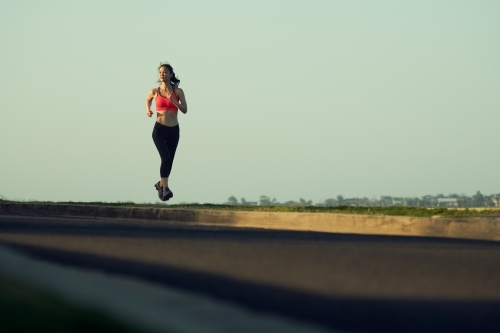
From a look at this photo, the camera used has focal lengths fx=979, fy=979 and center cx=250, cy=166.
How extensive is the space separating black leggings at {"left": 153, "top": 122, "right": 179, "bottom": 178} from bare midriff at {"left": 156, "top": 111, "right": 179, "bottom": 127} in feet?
0.21

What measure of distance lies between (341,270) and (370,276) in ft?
0.89

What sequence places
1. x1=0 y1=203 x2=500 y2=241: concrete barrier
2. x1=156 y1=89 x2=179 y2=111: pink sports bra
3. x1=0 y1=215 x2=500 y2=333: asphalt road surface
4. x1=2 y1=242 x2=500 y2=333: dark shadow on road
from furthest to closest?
x1=156 y1=89 x2=179 y2=111: pink sports bra
x1=0 y1=203 x2=500 y2=241: concrete barrier
x1=0 y1=215 x2=500 y2=333: asphalt road surface
x1=2 y1=242 x2=500 y2=333: dark shadow on road

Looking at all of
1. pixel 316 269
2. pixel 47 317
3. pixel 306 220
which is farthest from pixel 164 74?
pixel 47 317

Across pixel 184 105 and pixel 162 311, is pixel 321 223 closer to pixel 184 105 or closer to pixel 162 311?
pixel 184 105

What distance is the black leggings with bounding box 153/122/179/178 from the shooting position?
63.7 ft

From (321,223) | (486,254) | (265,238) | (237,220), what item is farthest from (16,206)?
(486,254)

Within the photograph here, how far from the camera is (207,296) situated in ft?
18.1

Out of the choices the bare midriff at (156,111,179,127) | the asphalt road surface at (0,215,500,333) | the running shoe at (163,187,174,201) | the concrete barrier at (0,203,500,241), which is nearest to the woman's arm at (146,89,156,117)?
the bare midriff at (156,111,179,127)

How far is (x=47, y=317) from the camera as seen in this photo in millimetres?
4254

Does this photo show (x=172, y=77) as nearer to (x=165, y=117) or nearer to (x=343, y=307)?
(x=165, y=117)

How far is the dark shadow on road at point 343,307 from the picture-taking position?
16.3ft

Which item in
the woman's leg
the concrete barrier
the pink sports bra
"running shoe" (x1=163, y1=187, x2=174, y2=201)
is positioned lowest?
the concrete barrier

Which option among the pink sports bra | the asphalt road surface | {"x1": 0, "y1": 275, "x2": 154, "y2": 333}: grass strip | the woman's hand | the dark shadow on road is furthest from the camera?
the pink sports bra

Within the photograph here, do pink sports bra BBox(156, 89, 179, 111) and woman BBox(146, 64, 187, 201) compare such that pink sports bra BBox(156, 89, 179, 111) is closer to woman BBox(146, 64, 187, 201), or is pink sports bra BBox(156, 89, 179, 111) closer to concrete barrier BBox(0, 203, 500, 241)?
woman BBox(146, 64, 187, 201)
